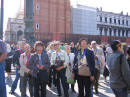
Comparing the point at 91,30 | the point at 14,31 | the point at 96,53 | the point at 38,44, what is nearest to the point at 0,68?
the point at 38,44

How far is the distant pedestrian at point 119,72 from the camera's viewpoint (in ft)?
13.4

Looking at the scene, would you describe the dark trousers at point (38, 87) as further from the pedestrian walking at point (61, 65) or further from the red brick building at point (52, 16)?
the red brick building at point (52, 16)

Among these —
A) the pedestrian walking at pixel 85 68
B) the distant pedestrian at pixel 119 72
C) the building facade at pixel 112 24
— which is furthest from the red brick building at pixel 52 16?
the distant pedestrian at pixel 119 72

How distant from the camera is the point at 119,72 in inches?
167

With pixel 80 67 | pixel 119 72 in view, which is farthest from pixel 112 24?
pixel 119 72

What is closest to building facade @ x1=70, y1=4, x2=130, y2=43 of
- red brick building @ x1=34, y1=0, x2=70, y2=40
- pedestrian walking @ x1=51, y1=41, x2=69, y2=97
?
red brick building @ x1=34, y1=0, x2=70, y2=40

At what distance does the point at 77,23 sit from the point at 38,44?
45573mm

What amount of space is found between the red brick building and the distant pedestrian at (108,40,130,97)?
134ft

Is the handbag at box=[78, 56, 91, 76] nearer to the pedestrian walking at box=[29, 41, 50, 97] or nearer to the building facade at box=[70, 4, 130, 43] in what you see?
the pedestrian walking at box=[29, 41, 50, 97]

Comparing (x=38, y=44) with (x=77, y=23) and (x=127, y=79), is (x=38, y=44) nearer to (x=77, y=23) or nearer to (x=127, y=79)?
(x=127, y=79)

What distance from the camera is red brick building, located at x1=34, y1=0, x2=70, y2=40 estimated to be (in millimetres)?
45281

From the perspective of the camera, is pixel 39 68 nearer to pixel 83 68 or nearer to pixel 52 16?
pixel 83 68

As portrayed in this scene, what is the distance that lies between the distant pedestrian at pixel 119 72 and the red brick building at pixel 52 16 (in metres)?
40.7

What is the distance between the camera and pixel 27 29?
1194 cm
